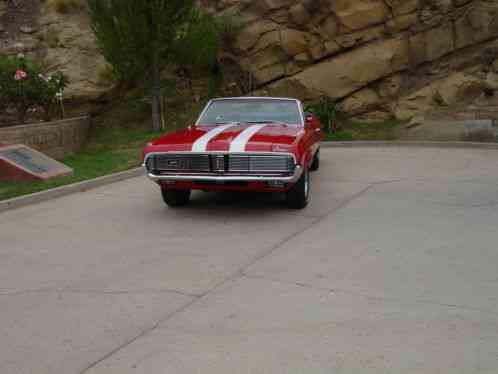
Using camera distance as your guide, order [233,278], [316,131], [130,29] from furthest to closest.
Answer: [130,29] < [316,131] < [233,278]

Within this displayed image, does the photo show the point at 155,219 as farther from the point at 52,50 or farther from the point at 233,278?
the point at 52,50

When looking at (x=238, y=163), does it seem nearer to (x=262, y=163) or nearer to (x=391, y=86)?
(x=262, y=163)

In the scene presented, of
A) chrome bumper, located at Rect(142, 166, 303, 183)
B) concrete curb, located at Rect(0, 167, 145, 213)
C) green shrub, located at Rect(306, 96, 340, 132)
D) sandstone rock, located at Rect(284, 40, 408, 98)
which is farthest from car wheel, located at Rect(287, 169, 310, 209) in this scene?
sandstone rock, located at Rect(284, 40, 408, 98)

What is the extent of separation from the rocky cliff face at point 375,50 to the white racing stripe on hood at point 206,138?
9.76 m

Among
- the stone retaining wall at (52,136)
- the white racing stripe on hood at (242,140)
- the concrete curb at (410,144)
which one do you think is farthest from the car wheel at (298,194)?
the concrete curb at (410,144)

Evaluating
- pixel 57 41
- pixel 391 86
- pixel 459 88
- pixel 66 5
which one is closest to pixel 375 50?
pixel 391 86

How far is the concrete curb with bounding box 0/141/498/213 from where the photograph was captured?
8.20 metres

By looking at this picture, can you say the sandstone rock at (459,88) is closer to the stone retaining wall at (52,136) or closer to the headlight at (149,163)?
the stone retaining wall at (52,136)

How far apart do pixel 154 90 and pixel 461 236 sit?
37.4ft

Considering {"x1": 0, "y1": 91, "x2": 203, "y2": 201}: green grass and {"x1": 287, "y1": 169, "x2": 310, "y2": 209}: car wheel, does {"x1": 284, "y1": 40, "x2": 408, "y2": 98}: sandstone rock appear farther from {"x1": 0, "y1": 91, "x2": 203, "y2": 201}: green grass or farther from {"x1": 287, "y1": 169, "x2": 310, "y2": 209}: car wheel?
{"x1": 287, "y1": 169, "x2": 310, "y2": 209}: car wheel

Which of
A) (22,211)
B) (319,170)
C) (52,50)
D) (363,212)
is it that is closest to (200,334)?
(363,212)

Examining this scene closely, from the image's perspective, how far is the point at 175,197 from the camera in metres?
7.57

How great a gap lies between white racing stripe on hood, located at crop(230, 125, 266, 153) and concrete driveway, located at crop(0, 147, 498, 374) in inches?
33.8

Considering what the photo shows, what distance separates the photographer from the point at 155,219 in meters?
7.04
